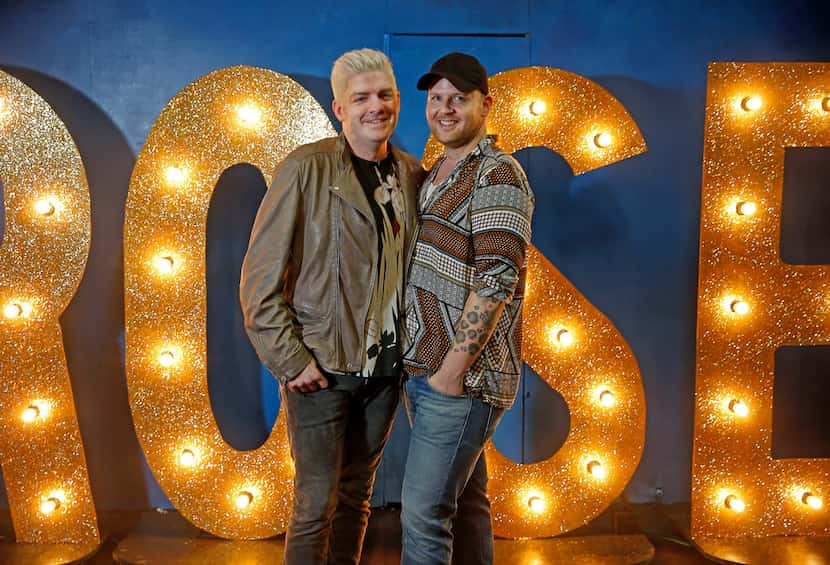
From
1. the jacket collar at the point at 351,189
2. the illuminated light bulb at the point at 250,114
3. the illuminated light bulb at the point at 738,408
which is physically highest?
the illuminated light bulb at the point at 250,114

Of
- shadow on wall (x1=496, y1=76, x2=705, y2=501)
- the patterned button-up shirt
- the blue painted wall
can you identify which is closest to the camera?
the patterned button-up shirt

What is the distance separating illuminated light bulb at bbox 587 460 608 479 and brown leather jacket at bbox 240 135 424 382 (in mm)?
1063

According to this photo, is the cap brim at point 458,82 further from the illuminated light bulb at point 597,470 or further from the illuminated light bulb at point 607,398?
the illuminated light bulb at point 597,470

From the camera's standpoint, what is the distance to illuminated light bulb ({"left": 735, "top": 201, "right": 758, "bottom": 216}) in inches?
90.9

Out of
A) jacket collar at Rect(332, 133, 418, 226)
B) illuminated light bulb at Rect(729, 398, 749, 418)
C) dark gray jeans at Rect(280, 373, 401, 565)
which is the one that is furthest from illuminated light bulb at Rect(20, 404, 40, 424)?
illuminated light bulb at Rect(729, 398, 749, 418)

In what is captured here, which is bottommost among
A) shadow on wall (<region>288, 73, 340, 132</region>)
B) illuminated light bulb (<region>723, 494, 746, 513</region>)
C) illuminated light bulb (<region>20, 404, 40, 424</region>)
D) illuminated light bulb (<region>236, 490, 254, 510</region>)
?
illuminated light bulb (<region>236, 490, 254, 510</region>)

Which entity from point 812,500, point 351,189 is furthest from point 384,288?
point 812,500

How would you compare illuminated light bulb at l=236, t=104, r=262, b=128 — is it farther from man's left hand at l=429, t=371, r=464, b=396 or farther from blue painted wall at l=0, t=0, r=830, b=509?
man's left hand at l=429, t=371, r=464, b=396

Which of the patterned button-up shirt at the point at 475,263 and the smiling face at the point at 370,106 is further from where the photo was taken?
the smiling face at the point at 370,106

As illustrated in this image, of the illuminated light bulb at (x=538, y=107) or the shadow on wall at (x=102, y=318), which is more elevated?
the illuminated light bulb at (x=538, y=107)

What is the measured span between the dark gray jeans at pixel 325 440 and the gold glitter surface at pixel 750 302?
3.88ft

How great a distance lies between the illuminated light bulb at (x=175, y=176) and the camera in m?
2.26

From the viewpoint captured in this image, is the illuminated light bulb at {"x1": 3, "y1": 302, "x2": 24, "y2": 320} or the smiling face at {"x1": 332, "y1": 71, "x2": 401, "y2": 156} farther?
the illuminated light bulb at {"x1": 3, "y1": 302, "x2": 24, "y2": 320}

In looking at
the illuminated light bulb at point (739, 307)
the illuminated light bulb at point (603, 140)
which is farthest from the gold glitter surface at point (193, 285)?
the illuminated light bulb at point (739, 307)
